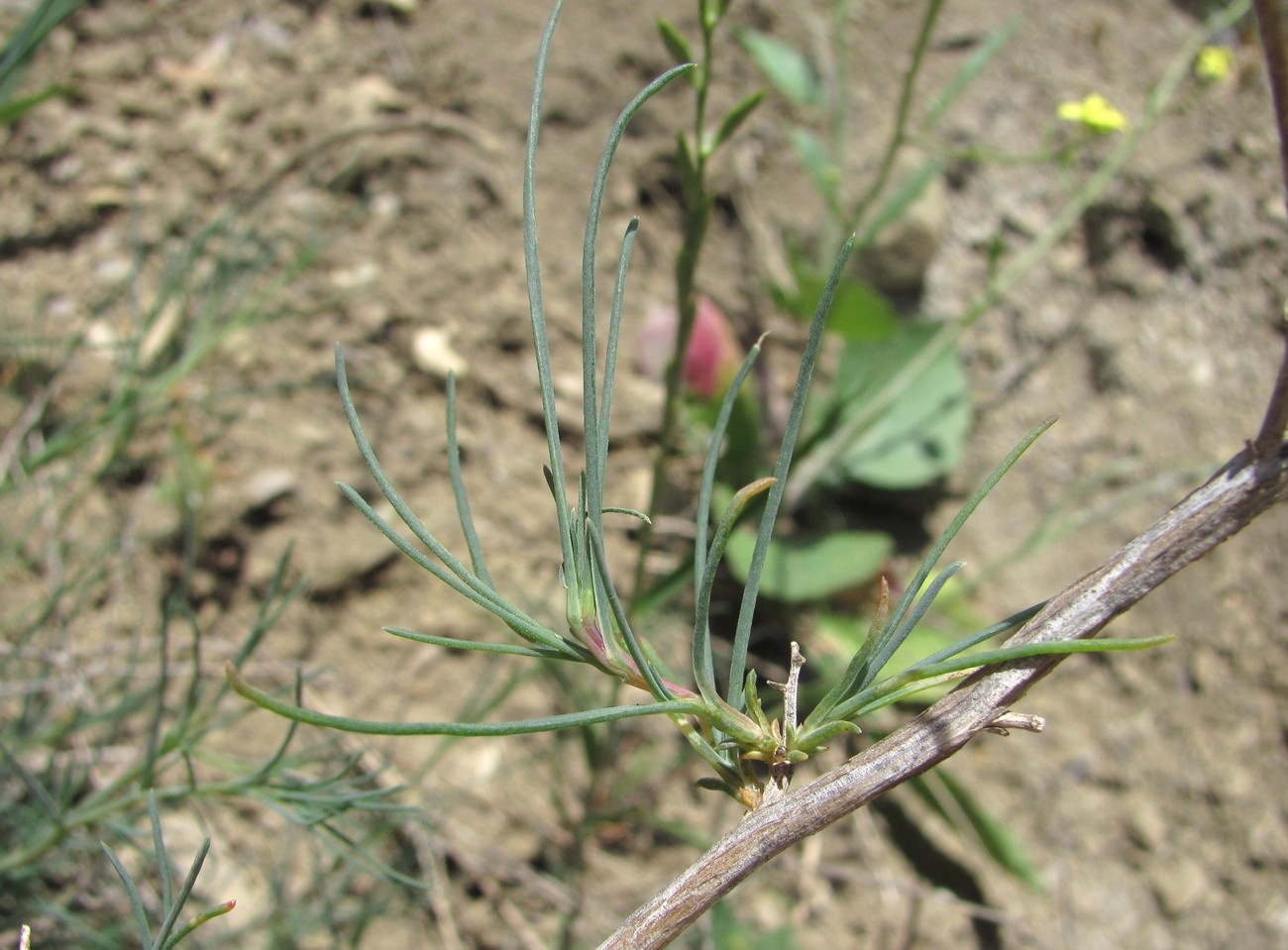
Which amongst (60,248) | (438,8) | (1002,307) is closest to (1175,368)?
(1002,307)

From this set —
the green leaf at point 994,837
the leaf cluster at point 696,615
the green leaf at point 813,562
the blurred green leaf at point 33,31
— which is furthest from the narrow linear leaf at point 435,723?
the green leaf at point 994,837

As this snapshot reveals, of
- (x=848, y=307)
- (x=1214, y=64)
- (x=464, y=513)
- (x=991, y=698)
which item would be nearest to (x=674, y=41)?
(x=464, y=513)

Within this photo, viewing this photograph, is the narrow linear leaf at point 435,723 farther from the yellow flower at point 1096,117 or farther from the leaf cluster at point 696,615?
the yellow flower at point 1096,117

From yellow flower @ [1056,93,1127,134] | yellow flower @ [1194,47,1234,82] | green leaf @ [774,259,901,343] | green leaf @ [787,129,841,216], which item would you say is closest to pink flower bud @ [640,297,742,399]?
green leaf @ [774,259,901,343]

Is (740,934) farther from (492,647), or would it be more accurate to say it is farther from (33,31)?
(33,31)

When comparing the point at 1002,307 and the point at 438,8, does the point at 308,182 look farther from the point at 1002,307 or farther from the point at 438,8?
the point at 1002,307

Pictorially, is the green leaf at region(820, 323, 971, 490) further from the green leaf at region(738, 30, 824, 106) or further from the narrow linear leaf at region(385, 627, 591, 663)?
the narrow linear leaf at region(385, 627, 591, 663)
